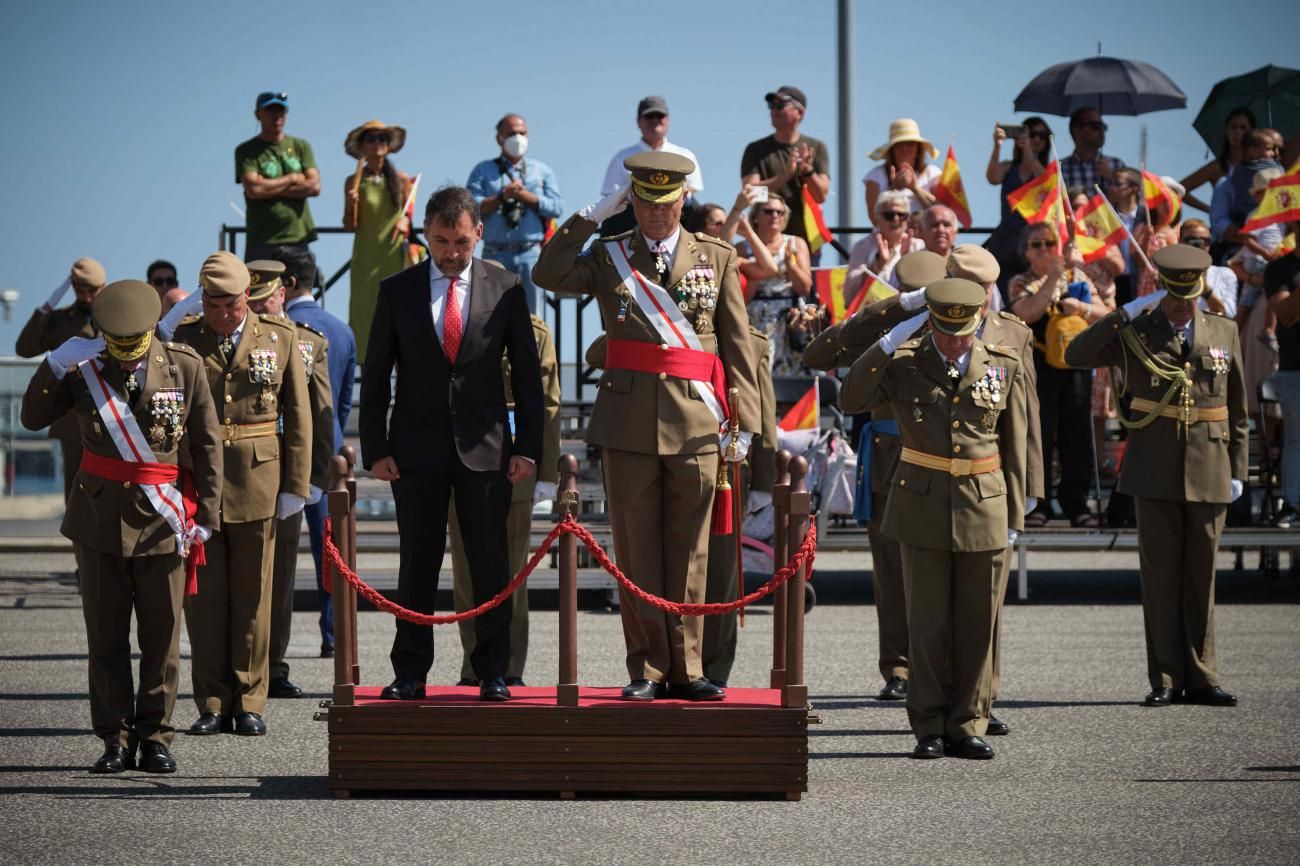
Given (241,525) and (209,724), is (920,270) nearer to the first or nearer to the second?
(241,525)

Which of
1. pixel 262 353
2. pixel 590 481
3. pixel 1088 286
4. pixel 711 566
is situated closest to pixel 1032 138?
pixel 1088 286

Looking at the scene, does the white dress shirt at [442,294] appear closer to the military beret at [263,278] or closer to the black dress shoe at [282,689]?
the military beret at [263,278]

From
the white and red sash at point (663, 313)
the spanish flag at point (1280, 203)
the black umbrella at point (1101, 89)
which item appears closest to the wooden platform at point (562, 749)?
the white and red sash at point (663, 313)

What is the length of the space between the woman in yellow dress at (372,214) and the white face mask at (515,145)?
920mm

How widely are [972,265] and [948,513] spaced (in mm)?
1368

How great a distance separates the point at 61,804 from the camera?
7383 mm

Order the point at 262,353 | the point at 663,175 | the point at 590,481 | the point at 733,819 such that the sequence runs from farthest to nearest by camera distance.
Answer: the point at 590,481 < the point at 262,353 < the point at 663,175 < the point at 733,819

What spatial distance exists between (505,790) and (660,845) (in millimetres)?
1035

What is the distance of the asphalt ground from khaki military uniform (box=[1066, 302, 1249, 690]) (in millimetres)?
361

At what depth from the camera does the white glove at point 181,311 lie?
9383mm

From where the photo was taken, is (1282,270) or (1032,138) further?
(1032,138)

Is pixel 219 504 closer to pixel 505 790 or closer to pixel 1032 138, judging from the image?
pixel 505 790

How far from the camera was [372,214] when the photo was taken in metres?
15.6

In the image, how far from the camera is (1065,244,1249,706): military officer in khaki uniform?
32.9 ft
